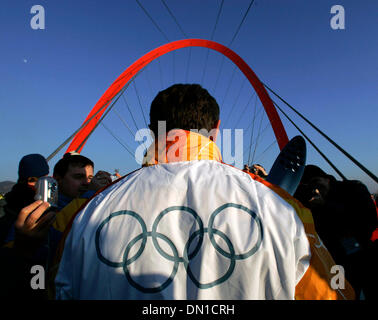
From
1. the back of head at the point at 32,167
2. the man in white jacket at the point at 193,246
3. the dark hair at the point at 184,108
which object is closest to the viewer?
the man in white jacket at the point at 193,246

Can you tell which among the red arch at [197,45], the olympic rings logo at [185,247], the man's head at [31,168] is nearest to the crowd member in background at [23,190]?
the man's head at [31,168]

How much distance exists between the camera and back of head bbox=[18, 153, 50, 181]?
2.34m

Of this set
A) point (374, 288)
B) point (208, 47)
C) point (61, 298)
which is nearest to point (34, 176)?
Answer: point (61, 298)

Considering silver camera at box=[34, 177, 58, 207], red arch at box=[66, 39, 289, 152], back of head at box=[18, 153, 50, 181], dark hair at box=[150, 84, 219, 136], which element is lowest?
silver camera at box=[34, 177, 58, 207]

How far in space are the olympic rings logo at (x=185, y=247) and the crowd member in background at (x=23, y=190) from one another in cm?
189

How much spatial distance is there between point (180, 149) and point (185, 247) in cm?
46

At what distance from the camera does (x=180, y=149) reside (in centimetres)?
109

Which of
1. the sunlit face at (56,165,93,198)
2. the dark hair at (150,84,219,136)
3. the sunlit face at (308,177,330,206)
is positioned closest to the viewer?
the dark hair at (150,84,219,136)

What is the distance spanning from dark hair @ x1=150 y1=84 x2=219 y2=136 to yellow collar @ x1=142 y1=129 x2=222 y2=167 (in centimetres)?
8

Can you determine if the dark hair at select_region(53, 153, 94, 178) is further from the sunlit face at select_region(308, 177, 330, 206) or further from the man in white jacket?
the sunlit face at select_region(308, 177, 330, 206)

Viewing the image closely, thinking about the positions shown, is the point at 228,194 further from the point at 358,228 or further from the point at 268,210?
the point at 358,228

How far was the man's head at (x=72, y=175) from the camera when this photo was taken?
3.09 metres
